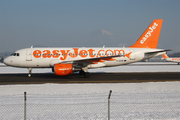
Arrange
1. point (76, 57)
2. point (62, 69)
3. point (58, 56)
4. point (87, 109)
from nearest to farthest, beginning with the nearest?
1. point (87, 109)
2. point (62, 69)
3. point (58, 56)
4. point (76, 57)

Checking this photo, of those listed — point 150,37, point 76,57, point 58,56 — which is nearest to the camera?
point 58,56

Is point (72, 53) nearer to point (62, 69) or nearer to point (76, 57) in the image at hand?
point (76, 57)

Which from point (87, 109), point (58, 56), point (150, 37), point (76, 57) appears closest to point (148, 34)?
point (150, 37)

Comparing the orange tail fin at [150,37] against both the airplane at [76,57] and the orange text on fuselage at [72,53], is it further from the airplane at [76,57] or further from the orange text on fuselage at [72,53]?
the orange text on fuselage at [72,53]

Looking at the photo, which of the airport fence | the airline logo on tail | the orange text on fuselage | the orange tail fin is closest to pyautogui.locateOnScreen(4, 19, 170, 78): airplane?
the orange text on fuselage

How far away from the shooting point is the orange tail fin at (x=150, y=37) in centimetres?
2580

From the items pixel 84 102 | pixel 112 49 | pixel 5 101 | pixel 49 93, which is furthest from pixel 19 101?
pixel 112 49

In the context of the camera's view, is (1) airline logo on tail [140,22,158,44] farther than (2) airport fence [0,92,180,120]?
Yes

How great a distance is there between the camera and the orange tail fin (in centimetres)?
2580

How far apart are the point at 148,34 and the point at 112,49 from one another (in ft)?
21.2

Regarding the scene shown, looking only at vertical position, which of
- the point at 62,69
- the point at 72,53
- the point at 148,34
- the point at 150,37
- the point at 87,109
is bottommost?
the point at 87,109

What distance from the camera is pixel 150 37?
84.7 ft

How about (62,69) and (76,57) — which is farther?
(76,57)

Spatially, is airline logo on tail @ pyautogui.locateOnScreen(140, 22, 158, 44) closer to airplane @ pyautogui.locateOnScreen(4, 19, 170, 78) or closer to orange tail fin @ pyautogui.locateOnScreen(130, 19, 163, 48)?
orange tail fin @ pyautogui.locateOnScreen(130, 19, 163, 48)
